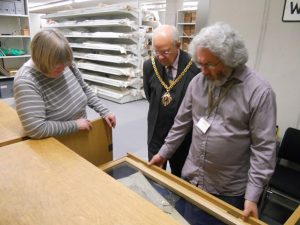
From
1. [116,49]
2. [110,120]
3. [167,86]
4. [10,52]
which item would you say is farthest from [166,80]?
[10,52]

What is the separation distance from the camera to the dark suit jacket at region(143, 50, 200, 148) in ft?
5.33

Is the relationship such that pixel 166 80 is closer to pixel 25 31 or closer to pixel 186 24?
pixel 25 31

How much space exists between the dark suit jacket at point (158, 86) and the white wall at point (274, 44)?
28.7 inches

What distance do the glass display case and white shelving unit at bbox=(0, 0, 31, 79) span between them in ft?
13.7

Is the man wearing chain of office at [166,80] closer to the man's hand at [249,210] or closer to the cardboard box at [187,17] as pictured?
the man's hand at [249,210]

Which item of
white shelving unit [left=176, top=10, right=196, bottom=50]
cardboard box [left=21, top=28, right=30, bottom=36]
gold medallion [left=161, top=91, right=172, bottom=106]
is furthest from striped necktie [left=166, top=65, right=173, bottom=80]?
white shelving unit [left=176, top=10, right=196, bottom=50]

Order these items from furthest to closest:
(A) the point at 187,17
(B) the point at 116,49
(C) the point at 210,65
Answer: (A) the point at 187,17, (B) the point at 116,49, (C) the point at 210,65

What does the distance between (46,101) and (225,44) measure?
924 millimetres

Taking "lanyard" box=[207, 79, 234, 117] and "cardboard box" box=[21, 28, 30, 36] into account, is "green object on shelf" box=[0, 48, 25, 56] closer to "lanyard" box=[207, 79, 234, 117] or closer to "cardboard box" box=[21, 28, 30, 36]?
"cardboard box" box=[21, 28, 30, 36]

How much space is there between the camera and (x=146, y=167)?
1.31m

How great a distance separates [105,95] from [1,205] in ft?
15.9

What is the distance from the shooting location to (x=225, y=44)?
1018 millimetres

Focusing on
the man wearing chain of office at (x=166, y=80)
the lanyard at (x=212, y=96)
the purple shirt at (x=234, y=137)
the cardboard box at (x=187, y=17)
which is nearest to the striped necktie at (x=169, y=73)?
the man wearing chain of office at (x=166, y=80)

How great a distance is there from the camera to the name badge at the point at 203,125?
3.90ft
